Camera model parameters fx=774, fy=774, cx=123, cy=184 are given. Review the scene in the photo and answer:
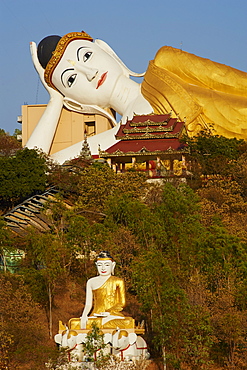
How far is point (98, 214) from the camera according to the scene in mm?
22156

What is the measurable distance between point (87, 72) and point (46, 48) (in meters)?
2.53

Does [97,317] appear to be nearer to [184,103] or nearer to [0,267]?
[0,267]

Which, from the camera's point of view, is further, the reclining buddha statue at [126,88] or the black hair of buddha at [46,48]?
the black hair of buddha at [46,48]

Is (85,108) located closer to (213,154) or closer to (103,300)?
(213,154)

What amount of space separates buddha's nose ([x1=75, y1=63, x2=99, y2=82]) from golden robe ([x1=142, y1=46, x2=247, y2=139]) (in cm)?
202

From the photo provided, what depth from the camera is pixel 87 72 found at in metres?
30.5

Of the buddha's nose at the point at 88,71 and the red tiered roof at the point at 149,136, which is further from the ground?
the buddha's nose at the point at 88,71

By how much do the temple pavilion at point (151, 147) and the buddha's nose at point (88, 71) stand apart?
3192 millimetres

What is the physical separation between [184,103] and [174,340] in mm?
15119

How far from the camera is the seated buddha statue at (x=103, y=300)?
14477mm

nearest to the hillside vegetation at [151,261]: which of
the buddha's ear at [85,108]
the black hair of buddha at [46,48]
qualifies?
the buddha's ear at [85,108]

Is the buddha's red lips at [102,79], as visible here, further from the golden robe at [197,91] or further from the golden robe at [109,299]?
the golden robe at [109,299]

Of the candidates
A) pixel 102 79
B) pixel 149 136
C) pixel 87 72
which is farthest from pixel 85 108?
pixel 149 136

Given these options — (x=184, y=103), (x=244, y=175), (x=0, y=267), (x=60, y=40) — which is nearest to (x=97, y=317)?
(x=0, y=267)
